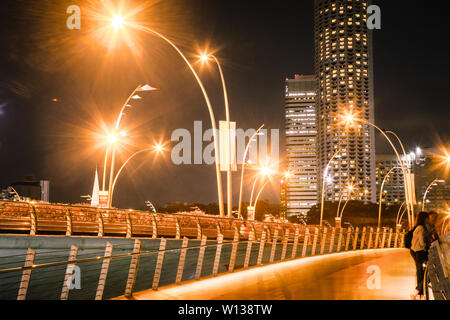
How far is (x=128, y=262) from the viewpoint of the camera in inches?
1283

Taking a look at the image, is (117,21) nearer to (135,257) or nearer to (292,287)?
(135,257)

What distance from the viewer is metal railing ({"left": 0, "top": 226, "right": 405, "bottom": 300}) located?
385 inches

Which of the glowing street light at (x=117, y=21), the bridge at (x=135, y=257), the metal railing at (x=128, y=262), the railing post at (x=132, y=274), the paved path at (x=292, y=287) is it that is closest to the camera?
the metal railing at (x=128, y=262)

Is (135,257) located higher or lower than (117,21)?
lower

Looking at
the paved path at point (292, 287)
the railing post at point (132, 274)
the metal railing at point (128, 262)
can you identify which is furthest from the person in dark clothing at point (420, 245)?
the railing post at point (132, 274)

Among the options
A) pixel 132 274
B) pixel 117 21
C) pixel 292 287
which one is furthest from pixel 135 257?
pixel 117 21

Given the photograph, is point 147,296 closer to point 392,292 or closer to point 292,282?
point 292,282

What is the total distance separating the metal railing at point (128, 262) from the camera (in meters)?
9.77

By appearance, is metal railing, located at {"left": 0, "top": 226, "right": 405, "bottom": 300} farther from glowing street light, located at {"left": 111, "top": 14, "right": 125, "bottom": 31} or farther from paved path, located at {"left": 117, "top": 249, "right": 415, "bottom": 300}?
glowing street light, located at {"left": 111, "top": 14, "right": 125, "bottom": 31}

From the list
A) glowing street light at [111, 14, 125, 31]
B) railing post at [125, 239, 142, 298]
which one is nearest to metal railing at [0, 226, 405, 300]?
railing post at [125, 239, 142, 298]

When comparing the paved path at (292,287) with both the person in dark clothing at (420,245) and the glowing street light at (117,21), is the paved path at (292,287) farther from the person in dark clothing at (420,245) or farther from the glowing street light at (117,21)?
the glowing street light at (117,21)
